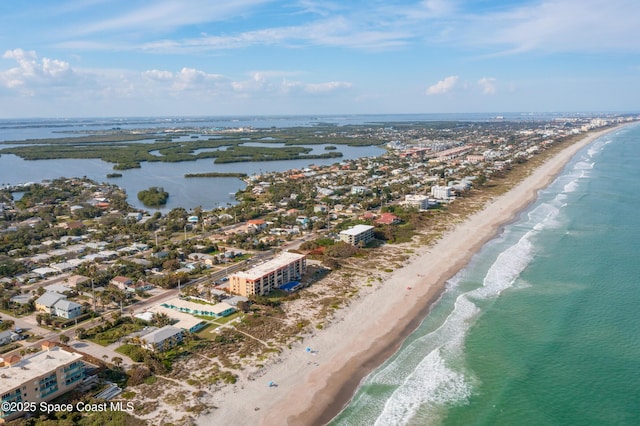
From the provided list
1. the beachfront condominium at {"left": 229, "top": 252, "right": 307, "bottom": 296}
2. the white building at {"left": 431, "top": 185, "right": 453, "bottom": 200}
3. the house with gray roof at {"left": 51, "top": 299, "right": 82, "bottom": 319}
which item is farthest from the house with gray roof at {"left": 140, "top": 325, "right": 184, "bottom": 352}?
the white building at {"left": 431, "top": 185, "right": 453, "bottom": 200}

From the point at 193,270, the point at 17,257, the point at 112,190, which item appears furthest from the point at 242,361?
the point at 112,190

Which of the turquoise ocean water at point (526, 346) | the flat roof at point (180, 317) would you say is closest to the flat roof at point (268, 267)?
the flat roof at point (180, 317)

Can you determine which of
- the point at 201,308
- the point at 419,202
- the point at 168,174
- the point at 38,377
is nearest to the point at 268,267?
the point at 201,308

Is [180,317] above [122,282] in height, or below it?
below

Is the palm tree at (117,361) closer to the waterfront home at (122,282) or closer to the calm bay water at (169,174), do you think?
the waterfront home at (122,282)

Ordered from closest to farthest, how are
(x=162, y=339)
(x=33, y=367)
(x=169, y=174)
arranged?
(x=33, y=367) → (x=162, y=339) → (x=169, y=174)

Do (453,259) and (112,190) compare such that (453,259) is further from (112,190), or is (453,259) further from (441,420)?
(112,190)

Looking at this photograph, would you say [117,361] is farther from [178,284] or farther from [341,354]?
[341,354]
